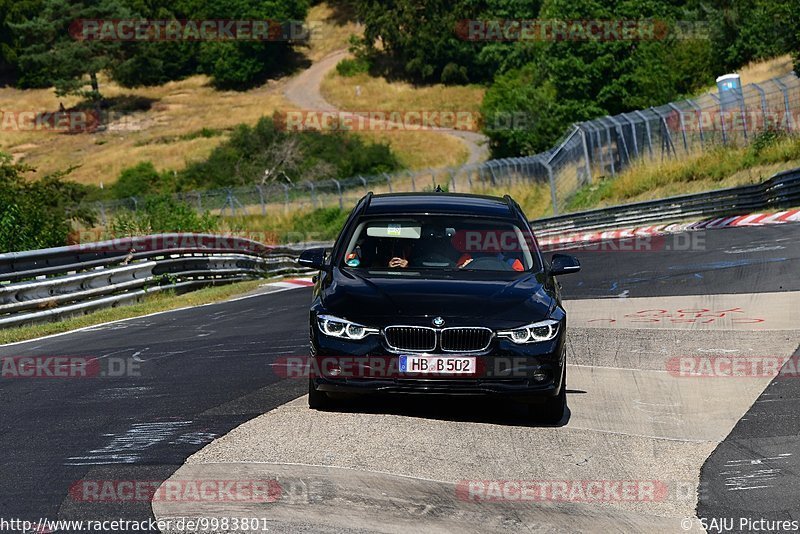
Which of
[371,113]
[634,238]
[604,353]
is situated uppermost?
[604,353]

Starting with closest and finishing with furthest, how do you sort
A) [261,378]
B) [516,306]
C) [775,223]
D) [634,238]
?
[516,306], [261,378], [775,223], [634,238]

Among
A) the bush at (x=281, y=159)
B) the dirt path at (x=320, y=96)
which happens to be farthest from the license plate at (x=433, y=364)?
the dirt path at (x=320, y=96)

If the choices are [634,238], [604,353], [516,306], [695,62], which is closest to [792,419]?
[516,306]

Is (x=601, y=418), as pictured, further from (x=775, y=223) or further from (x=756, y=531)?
(x=775, y=223)

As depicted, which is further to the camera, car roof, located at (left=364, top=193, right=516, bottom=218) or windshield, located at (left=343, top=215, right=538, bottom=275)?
car roof, located at (left=364, top=193, right=516, bottom=218)

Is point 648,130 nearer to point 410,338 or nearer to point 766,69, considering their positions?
point 766,69

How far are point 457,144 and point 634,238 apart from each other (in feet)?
205

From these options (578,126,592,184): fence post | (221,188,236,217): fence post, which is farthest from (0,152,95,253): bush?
(221,188,236,217): fence post

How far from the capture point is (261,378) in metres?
10.5

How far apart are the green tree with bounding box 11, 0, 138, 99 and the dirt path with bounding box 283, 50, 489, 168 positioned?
16698 mm

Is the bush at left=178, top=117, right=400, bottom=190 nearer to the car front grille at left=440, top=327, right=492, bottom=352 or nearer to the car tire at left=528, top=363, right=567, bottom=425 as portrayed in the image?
the car tire at left=528, top=363, right=567, bottom=425

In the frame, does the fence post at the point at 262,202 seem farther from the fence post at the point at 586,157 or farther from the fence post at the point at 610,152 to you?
the fence post at the point at 610,152

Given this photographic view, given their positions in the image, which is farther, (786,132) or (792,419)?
(786,132)

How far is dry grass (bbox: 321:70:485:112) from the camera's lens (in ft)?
347
